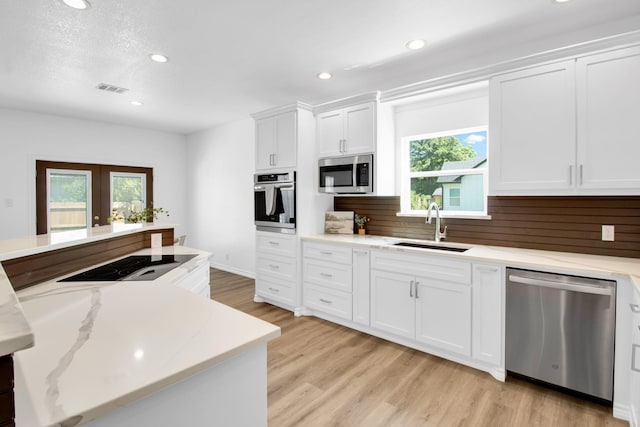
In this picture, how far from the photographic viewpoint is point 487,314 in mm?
2479

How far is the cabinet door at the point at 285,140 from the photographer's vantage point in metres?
3.78

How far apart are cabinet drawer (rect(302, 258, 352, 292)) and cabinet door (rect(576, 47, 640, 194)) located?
2.08m

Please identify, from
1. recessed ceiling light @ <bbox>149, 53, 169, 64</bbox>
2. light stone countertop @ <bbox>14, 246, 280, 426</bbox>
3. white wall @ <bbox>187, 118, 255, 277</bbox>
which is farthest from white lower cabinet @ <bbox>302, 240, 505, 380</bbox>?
recessed ceiling light @ <bbox>149, 53, 169, 64</bbox>

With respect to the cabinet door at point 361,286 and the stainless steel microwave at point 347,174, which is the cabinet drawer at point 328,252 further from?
the stainless steel microwave at point 347,174

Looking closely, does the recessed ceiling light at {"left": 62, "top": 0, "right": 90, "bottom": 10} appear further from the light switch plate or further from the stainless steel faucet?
the stainless steel faucet

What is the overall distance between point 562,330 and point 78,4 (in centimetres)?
388

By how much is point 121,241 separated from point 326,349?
1.91m

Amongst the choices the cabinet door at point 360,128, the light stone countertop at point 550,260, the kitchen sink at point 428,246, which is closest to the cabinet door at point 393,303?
the light stone countertop at point 550,260

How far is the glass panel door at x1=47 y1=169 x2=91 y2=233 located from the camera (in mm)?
5016

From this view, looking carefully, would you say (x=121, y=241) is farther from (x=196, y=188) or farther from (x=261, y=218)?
(x=196, y=188)

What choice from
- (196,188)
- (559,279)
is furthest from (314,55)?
(196,188)

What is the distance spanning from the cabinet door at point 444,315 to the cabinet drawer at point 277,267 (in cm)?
154

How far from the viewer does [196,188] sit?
6398 mm

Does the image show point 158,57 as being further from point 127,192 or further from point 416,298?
point 127,192
